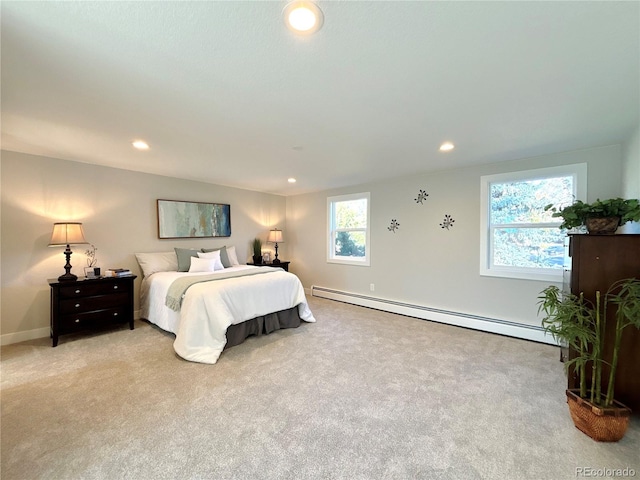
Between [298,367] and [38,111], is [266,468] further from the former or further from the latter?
[38,111]

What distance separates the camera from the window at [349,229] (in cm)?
484

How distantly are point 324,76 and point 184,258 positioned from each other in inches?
139

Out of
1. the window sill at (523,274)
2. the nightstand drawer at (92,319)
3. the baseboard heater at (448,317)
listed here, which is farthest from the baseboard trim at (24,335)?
the window sill at (523,274)

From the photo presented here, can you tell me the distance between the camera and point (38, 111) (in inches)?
80.4

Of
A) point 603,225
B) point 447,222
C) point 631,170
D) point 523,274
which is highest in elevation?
point 631,170

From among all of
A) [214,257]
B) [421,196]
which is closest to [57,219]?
[214,257]

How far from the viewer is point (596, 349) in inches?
65.8

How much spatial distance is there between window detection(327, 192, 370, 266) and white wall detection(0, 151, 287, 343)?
2586 mm

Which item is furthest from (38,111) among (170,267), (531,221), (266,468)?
(531,221)

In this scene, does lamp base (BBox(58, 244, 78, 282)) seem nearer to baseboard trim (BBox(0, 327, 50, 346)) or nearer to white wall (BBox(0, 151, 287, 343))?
white wall (BBox(0, 151, 287, 343))

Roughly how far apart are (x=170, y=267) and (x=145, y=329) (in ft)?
3.14

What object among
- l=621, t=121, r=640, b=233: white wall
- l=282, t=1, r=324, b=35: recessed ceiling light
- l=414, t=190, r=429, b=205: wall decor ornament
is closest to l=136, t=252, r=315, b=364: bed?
l=414, t=190, r=429, b=205: wall decor ornament

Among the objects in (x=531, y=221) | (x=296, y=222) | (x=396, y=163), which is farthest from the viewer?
(x=296, y=222)

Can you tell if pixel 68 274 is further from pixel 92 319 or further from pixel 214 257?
pixel 214 257
